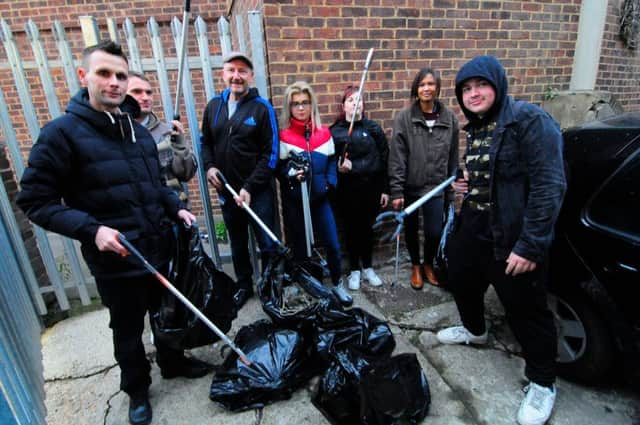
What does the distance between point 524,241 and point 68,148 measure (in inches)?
86.2

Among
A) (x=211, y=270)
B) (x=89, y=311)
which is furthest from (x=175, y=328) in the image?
(x=89, y=311)

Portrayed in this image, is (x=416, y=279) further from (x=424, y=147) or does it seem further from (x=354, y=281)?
(x=424, y=147)

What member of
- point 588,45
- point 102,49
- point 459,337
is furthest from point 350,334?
point 588,45

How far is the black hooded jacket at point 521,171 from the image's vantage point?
166cm

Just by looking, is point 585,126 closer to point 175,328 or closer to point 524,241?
point 524,241

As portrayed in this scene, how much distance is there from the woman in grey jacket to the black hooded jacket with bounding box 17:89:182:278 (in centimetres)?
196

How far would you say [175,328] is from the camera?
2.06 m

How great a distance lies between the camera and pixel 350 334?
2316mm

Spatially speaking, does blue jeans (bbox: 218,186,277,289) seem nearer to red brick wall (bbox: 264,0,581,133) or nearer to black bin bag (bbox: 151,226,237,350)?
black bin bag (bbox: 151,226,237,350)

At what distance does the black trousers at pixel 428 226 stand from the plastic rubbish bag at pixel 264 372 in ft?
5.16

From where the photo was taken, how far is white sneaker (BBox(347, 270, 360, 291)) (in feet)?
11.1

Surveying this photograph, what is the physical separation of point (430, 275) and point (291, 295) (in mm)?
1638

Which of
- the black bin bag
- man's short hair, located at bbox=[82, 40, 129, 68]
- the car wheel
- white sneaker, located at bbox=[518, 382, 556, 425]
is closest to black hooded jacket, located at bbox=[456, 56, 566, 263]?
the car wheel

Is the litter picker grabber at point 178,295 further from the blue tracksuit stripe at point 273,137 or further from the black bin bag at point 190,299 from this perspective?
the blue tracksuit stripe at point 273,137
